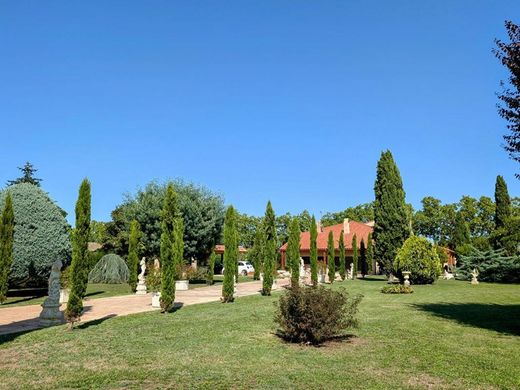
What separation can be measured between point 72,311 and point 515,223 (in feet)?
39.5

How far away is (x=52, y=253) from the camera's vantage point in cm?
2019

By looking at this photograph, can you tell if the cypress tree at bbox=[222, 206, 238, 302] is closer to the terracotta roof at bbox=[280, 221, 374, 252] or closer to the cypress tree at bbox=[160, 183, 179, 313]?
the cypress tree at bbox=[160, 183, 179, 313]

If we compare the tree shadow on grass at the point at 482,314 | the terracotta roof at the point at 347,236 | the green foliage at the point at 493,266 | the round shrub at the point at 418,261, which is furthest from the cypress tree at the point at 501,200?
the tree shadow on grass at the point at 482,314

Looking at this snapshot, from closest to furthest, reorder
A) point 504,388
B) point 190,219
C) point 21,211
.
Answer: point 504,388 → point 21,211 → point 190,219

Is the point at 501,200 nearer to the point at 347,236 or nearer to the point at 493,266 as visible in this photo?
the point at 493,266

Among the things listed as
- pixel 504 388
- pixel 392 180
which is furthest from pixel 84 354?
pixel 392 180

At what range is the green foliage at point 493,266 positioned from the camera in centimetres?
3178

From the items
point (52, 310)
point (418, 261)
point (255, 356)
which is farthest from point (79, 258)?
point (418, 261)

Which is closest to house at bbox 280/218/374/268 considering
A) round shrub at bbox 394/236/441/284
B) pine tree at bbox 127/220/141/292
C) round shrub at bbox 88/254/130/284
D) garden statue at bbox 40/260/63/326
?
round shrub at bbox 394/236/441/284

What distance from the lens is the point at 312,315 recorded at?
870 centimetres

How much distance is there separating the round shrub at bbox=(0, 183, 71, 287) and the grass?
9.59 meters

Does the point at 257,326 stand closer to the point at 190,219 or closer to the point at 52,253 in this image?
the point at 52,253

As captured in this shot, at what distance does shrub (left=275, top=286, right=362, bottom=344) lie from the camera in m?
8.66

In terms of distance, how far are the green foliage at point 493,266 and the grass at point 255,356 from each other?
22471mm
